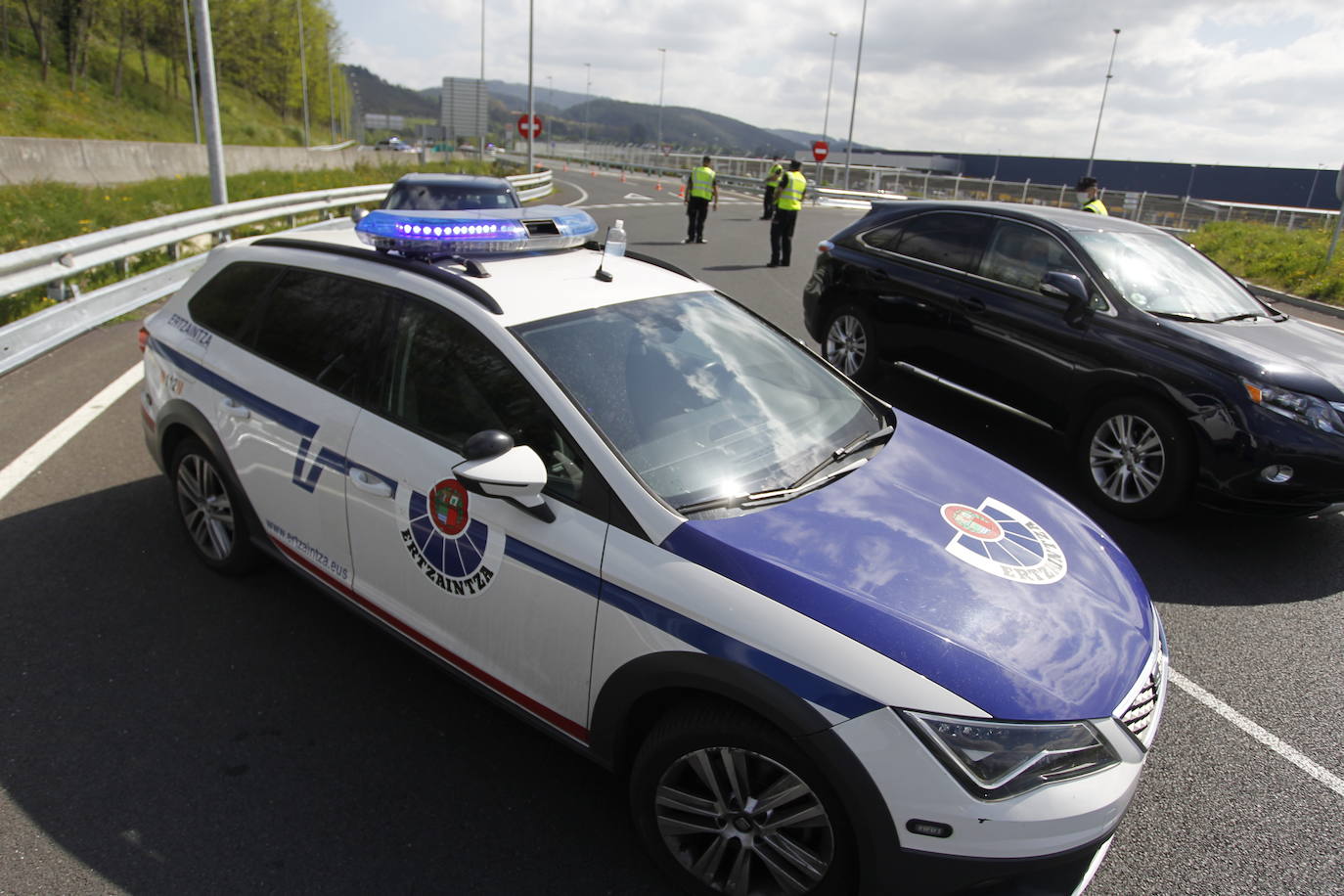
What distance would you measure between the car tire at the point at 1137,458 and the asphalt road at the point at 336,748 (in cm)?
45

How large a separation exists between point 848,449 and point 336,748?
2066 mm

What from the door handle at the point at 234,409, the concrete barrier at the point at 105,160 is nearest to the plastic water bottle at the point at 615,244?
the door handle at the point at 234,409

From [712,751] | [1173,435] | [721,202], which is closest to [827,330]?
[1173,435]

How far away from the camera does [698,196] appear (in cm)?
1675

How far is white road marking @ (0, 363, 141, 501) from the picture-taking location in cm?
482

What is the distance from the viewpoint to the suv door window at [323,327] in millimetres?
3195

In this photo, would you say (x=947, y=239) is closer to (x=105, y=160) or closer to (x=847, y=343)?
(x=847, y=343)

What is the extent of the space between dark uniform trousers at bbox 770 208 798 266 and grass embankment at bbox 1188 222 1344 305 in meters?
8.75

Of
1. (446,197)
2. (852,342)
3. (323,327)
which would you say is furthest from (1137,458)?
(446,197)

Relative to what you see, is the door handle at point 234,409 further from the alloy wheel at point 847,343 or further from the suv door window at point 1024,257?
the suv door window at point 1024,257

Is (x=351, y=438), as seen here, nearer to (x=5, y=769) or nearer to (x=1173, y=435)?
(x=5, y=769)

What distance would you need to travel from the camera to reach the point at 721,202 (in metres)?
30.8

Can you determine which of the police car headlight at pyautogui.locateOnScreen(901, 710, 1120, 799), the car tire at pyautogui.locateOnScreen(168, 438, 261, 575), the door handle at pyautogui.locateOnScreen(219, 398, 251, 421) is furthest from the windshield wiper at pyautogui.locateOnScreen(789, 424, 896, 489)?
the car tire at pyautogui.locateOnScreen(168, 438, 261, 575)

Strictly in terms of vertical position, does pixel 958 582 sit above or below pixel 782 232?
below
